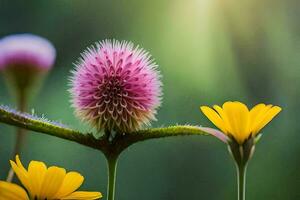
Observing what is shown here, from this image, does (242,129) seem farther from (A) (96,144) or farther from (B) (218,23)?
(B) (218,23)

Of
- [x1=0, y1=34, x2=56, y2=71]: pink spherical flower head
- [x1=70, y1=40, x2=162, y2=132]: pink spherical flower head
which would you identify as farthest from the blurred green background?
[x1=70, y1=40, x2=162, y2=132]: pink spherical flower head

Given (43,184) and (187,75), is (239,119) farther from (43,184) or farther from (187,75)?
(187,75)

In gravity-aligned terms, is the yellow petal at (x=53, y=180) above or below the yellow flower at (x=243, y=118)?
below

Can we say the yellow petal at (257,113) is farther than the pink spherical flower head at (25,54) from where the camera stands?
No

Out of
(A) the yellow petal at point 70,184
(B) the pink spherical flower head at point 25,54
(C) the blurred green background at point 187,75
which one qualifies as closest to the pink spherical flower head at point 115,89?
(A) the yellow petal at point 70,184

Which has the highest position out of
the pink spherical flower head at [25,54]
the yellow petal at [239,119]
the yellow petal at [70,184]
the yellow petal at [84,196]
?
the pink spherical flower head at [25,54]

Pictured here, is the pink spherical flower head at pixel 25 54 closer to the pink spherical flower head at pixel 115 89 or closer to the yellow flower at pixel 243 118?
the pink spherical flower head at pixel 115 89

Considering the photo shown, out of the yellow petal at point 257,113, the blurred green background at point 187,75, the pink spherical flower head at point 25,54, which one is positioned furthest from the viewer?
the blurred green background at point 187,75
